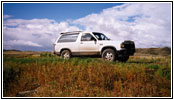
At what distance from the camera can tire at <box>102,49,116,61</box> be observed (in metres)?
11.7

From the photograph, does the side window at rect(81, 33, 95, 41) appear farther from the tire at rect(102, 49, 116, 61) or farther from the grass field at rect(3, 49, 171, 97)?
the grass field at rect(3, 49, 171, 97)

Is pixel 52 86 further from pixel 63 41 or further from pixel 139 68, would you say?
pixel 63 41

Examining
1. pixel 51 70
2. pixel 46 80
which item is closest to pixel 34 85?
pixel 46 80

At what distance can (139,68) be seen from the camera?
8.97 meters

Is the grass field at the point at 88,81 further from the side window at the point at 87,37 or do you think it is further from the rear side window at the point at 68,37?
the rear side window at the point at 68,37

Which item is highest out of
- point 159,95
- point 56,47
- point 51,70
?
point 56,47

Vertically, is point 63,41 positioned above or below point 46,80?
above

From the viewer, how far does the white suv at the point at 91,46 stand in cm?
1170

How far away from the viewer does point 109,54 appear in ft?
38.6

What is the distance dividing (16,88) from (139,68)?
518cm

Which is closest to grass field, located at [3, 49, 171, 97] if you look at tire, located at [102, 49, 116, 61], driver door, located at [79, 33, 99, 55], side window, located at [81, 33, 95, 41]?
tire, located at [102, 49, 116, 61]

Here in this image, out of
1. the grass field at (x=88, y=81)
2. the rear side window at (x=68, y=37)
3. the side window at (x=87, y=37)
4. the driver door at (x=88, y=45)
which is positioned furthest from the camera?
the rear side window at (x=68, y=37)

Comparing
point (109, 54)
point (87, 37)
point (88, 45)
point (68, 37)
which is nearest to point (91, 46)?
point (88, 45)

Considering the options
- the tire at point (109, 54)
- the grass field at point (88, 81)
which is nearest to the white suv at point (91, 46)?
the tire at point (109, 54)
